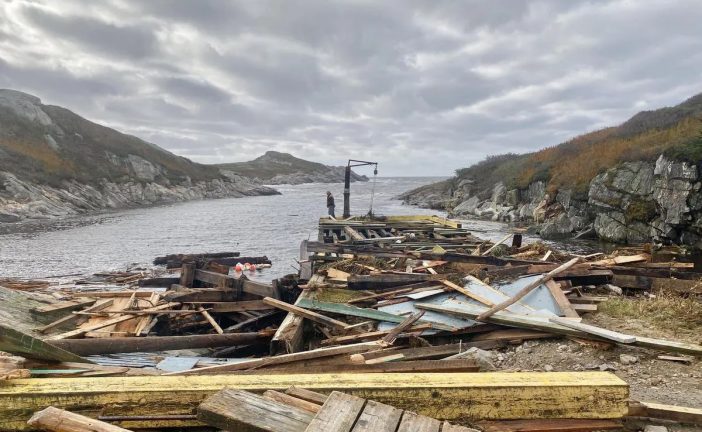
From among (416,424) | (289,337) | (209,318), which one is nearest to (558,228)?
(209,318)

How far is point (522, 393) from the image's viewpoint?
3.35 m

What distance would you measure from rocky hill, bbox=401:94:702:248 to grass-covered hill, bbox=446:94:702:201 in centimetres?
7

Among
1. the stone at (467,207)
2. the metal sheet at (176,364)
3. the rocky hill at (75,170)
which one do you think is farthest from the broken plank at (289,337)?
the stone at (467,207)

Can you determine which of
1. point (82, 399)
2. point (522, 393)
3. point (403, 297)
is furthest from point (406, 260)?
point (82, 399)

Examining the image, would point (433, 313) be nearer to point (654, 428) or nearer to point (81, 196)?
point (654, 428)

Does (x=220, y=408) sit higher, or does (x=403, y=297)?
(x=220, y=408)

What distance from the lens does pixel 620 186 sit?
83.5ft

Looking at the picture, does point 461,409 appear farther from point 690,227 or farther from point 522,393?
point 690,227

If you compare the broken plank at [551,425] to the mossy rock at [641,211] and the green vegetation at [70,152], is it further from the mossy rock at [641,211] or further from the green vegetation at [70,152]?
the green vegetation at [70,152]

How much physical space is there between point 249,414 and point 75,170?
2397 inches

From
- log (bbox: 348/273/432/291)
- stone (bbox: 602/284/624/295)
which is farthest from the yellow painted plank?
stone (bbox: 602/284/624/295)

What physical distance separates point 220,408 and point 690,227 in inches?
963

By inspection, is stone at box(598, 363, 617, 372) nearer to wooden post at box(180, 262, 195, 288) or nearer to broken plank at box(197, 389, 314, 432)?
broken plank at box(197, 389, 314, 432)

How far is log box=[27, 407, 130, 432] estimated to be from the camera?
2773mm
